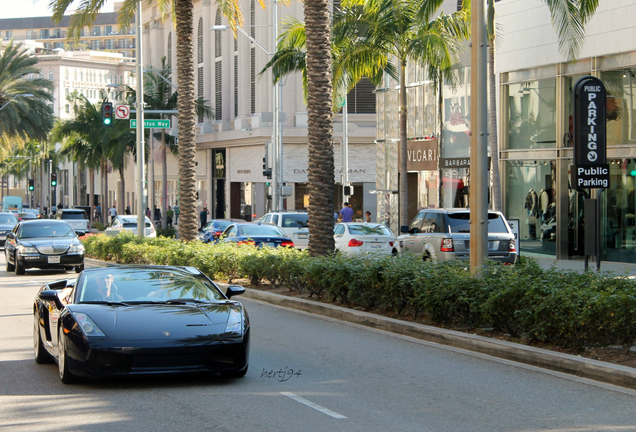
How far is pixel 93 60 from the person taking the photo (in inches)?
5719

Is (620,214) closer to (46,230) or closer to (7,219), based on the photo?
(46,230)

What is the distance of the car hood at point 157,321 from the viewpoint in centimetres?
815

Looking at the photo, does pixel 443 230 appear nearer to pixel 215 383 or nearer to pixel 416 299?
pixel 416 299

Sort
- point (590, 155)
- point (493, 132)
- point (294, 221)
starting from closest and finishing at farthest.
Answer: point (590, 155) < point (493, 132) < point (294, 221)

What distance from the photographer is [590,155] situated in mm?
15281

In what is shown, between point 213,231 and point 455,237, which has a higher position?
point 455,237

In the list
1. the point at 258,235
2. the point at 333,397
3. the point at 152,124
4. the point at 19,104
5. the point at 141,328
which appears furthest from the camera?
the point at 19,104

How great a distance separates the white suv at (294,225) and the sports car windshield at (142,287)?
815 inches

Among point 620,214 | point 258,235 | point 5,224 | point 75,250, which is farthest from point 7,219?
point 620,214

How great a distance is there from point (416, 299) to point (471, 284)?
1.07 m

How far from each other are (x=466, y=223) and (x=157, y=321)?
13.7 meters

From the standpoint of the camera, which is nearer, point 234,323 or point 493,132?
point 234,323

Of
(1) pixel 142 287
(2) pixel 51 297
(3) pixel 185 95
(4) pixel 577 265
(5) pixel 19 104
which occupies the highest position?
(5) pixel 19 104

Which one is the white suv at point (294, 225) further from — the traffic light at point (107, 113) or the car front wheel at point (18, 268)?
the car front wheel at point (18, 268)
